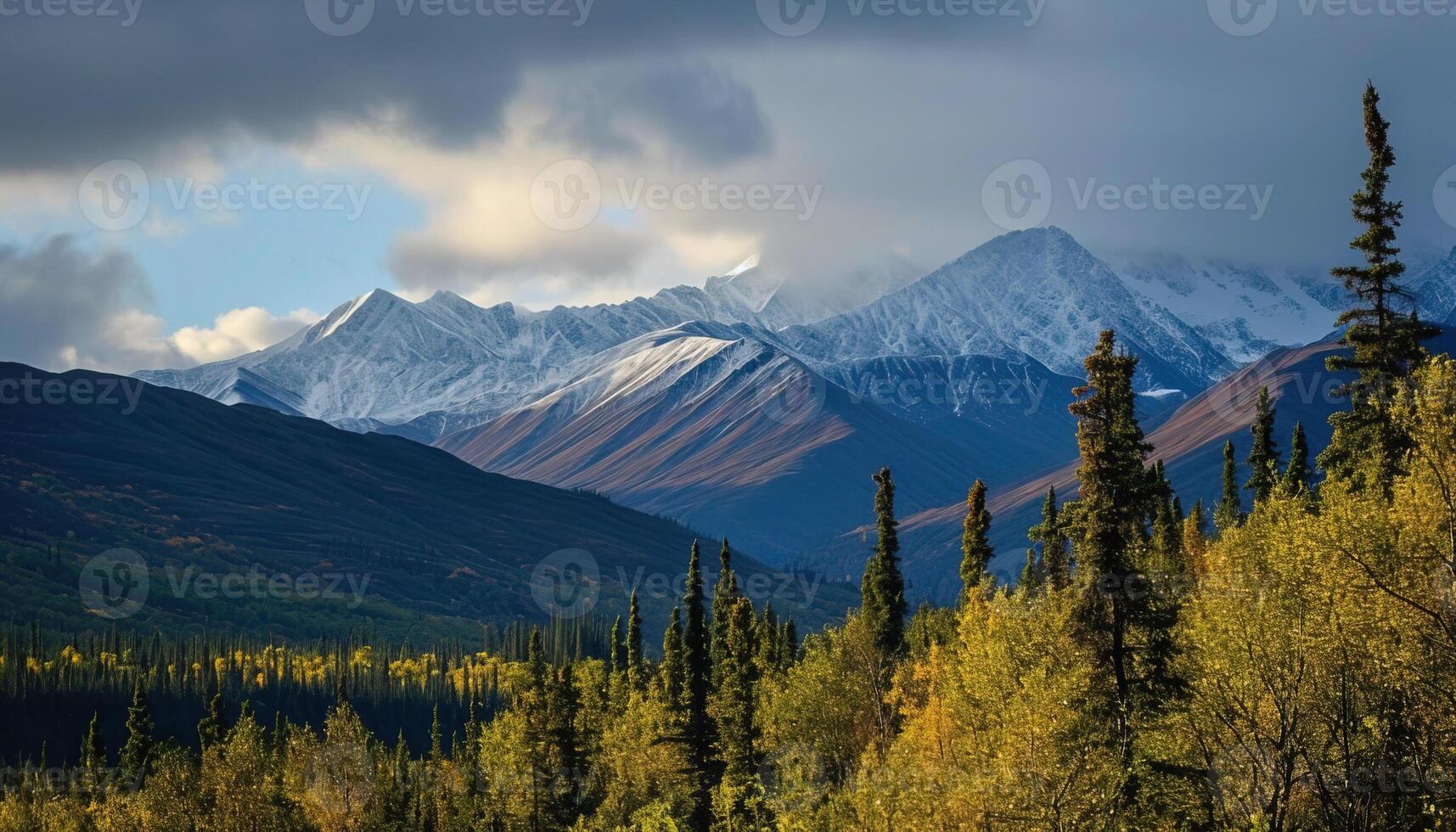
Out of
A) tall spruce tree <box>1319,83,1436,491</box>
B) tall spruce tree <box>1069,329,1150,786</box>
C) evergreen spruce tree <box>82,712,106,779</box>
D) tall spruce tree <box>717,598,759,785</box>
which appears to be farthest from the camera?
evergreen spruce tree <box>82,712,106,779</box>

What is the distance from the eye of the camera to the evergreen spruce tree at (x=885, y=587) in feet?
317

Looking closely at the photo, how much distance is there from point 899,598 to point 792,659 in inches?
737

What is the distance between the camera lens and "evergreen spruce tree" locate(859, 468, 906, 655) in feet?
317

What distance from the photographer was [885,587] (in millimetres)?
99062

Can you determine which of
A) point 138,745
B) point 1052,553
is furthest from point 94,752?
point 1052,553

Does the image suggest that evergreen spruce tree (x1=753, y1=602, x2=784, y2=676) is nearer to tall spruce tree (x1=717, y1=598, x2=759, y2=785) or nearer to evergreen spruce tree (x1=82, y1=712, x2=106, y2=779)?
tall spruce tree (x1=717, y1=598, x2=759, y2=785)

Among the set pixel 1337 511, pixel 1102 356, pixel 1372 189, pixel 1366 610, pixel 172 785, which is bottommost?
pixel 172 785

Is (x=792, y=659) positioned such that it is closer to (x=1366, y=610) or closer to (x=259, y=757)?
(x=259, y=757)

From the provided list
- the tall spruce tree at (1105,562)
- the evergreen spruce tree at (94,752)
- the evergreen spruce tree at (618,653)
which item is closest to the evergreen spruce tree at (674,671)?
the evergreen spruce tree at (618,653)

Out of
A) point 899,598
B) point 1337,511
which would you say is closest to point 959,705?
point 1337,511

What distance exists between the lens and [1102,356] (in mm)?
53531

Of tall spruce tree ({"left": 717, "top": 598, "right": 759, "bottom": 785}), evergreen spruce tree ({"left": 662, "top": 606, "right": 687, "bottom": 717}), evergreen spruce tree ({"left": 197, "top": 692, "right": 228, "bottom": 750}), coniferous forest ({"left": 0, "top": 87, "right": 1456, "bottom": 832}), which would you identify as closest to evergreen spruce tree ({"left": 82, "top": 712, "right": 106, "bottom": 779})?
evergreen spruce tree ({"left": 197, "top": 692, "right": 228, "bottom": 750})
